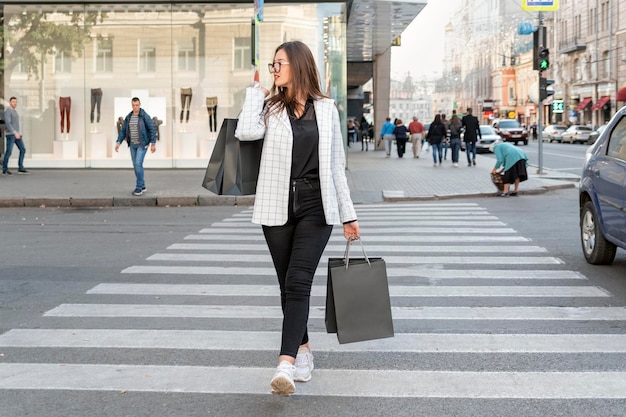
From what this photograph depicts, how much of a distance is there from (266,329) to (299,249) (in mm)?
1719

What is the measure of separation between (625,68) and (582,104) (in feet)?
31.1

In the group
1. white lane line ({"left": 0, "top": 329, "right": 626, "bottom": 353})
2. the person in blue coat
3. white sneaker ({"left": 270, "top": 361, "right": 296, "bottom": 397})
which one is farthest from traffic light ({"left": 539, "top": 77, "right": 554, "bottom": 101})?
white sneaker ({"left": 270, "top": 361, "right": 296, "bottom": 397})

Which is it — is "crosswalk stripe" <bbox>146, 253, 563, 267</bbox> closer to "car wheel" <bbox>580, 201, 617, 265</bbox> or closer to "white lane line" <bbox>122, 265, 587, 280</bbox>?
"car wheel" <bbox>580, 201, 617, 265</bbox>

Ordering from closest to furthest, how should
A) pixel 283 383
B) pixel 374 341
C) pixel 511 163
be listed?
pixel 283 383 → pixel 374 341 → pixel 511 163

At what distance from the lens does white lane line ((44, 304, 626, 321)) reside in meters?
6.38

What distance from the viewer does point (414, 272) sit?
331 inches

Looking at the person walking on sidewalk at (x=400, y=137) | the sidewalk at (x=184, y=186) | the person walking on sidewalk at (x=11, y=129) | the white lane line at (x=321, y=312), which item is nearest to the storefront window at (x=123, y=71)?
the sidewalk at (x=184, y=186)

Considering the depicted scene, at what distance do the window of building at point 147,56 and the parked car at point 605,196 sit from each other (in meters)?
18.2

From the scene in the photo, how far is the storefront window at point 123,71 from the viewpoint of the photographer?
82.1ft

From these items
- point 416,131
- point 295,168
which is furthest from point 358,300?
point 416,131

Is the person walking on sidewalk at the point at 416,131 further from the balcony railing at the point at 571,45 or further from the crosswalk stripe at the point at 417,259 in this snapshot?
the balcony railing at the point at 571,45

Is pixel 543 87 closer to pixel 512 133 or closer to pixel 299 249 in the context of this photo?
pixel 299 249

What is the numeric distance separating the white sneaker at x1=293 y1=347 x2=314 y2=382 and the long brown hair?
136cm

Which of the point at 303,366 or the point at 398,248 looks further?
the point at 398,248
